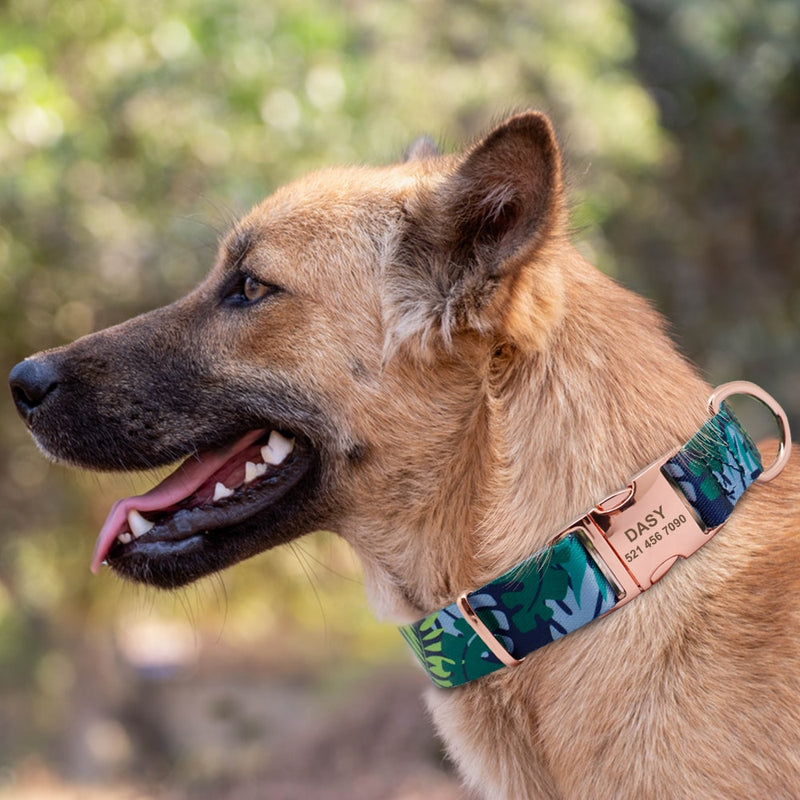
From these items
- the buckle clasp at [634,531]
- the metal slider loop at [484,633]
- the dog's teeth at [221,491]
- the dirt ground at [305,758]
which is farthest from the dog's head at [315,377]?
the dirt ground at [305,758]

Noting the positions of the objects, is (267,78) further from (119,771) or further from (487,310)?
(119,771)

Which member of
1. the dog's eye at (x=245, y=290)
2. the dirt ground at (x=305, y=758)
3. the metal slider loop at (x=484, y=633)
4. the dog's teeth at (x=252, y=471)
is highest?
the dog's eye at (x=245, y=290)

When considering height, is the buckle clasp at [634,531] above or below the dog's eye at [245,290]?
below

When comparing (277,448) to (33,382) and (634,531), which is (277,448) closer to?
(33,382)

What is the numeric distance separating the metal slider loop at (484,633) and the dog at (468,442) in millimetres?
18

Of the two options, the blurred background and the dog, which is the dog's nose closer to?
the dog

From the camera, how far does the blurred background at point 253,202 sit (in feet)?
18.2

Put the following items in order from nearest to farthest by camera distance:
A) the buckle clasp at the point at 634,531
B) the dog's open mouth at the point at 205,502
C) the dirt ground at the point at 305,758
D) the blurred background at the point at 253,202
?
the buckle clasp at the point at 634,531 → the dog's open mouth at the point at 205,502 → the dirt ground at the point at 305,758 → the blurred background at the point at 253,202

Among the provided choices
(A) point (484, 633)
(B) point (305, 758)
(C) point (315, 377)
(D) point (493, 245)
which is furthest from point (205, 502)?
(B) point (305, 758)

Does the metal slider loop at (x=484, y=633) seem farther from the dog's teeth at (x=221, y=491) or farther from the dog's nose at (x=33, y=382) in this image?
the dog's nose at (x=33, y=382)

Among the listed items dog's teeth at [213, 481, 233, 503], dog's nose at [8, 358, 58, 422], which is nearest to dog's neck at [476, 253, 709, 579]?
dog's teeth at [213, 481, 233, 503]

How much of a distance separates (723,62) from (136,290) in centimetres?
628

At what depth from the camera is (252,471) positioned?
276 cm

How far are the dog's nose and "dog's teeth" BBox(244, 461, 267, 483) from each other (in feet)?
1.89
